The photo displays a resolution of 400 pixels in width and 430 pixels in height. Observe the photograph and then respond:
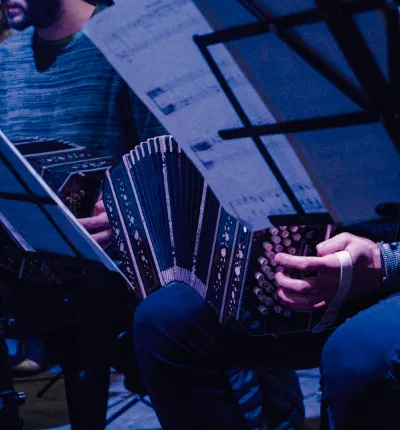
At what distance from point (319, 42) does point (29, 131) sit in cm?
140

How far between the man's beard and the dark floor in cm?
142

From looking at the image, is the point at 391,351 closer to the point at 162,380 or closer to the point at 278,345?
the point at 278,345

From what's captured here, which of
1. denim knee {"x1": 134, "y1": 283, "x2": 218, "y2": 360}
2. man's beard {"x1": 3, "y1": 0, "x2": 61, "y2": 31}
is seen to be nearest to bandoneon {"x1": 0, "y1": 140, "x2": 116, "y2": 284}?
Answer: denim knee {"x1": 134, "y1": 283, "x2": 218, "y2": 360}

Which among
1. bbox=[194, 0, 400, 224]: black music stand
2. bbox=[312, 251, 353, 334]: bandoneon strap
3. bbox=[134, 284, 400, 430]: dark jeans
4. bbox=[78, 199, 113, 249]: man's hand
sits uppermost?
bbox=[194, 0, 400, 224]: black music stand

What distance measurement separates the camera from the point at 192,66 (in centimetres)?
98

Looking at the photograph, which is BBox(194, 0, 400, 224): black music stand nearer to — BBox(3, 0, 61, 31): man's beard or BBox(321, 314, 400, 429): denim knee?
BBox(321, 314, 400, 429): denim knee

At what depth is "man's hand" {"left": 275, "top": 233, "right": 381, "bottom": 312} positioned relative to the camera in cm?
115

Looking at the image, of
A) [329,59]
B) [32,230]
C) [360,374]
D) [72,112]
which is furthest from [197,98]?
[72,112]

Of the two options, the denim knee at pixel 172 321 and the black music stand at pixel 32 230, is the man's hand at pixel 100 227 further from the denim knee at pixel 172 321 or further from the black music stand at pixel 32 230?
the denim knee at pixel 172 321

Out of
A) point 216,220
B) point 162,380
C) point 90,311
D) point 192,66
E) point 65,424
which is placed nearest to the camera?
point 192,66

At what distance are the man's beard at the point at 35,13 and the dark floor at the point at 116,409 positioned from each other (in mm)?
1420

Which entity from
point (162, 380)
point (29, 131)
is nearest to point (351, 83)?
point (162, 380)

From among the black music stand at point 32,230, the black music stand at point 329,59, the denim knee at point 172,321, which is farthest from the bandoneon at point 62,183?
the black music stand at point 329,59

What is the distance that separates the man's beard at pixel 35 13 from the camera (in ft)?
7.15
